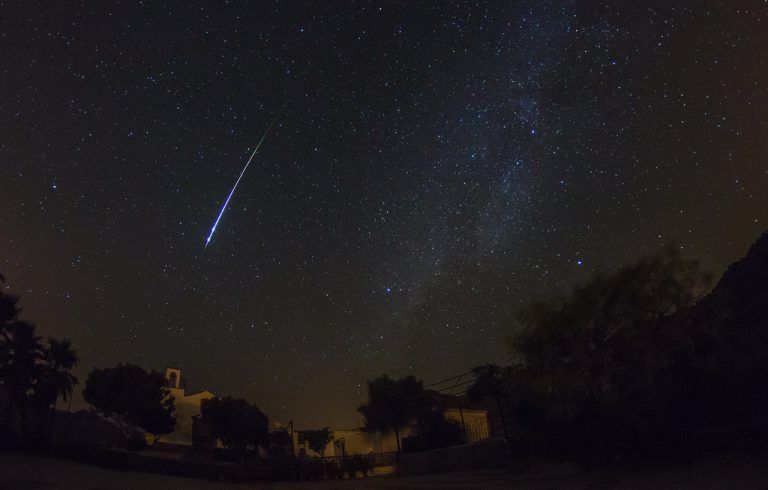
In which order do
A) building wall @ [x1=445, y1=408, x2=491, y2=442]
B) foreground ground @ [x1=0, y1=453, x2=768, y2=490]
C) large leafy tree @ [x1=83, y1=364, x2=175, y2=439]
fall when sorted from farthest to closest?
large leafy tree @ [x1=83, y1=364, x2=175, y2=439] < building wall @ [x1=445, y1=408, x2=491, y2=442] < foreground ground @ [x1=0, y1=453, x2=768, y2=490]

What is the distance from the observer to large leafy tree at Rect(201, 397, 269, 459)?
1946 inches

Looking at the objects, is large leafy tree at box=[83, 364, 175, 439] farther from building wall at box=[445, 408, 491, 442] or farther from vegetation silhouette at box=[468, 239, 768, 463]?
vegetation silhouette at box=[468, 239, 768, 463]

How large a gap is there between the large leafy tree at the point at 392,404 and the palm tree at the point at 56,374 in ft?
87.8

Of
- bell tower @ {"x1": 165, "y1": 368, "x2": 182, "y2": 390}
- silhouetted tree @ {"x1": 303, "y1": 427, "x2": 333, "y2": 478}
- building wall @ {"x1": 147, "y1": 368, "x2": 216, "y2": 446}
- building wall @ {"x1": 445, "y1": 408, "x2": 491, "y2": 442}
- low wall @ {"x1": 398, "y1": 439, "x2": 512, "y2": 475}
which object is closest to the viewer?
low wall @ {"x1": 398, "y1": 439, "x2": 512, "y2": 475}

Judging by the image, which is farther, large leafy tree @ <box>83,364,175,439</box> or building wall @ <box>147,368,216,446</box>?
building wall @ <box>147,368,216,446</box>

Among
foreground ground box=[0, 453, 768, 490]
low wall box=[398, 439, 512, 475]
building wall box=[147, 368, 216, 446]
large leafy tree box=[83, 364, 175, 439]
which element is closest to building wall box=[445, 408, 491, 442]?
low wall box=[398, 439, 512, 475]

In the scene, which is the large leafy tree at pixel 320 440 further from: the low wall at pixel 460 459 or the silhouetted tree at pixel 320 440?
the low wall at pixel 460 459

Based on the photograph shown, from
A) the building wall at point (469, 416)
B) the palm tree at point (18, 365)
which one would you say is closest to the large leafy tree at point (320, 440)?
the building wall at point (469, 416)

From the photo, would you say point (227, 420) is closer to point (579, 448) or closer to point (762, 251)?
point (579, 448)

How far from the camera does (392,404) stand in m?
50.8

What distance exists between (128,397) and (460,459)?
104 ft

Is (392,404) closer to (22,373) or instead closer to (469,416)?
(469,416)

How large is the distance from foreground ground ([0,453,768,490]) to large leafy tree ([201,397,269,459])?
82.5 ft

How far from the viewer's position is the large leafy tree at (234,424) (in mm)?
49438
